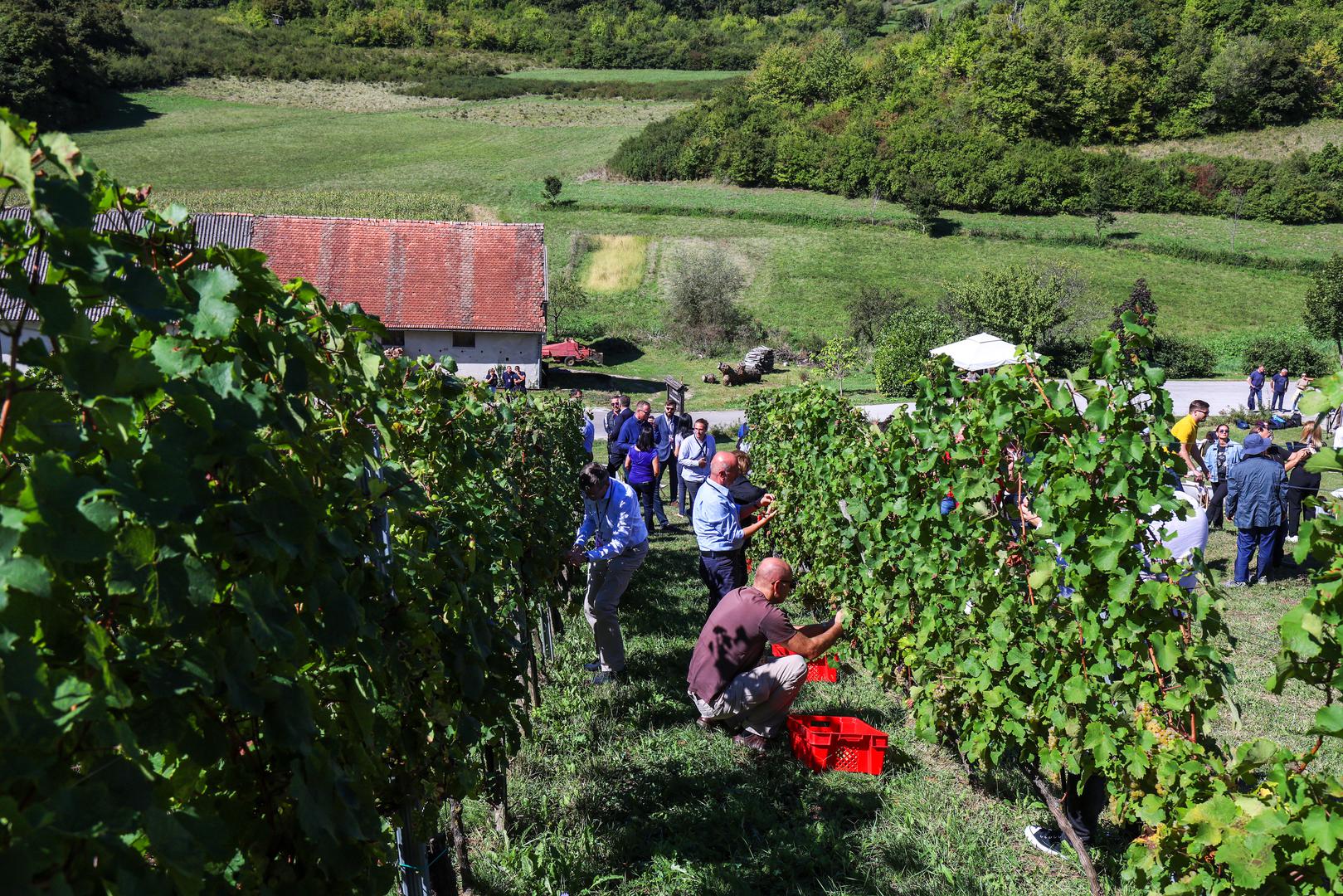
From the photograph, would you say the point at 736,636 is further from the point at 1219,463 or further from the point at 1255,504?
the point at 1219,463

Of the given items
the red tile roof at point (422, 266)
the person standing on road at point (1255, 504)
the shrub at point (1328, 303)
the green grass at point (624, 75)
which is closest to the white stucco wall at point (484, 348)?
the red tile roof at point (422, 266)

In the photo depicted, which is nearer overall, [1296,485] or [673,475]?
[1296,485]

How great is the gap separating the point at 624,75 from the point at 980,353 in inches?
2931

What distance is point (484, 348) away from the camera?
2933 centimetres

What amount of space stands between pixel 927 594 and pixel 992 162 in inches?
1964

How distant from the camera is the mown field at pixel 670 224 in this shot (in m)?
38.4

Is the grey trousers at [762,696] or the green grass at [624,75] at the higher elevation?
the green grass at [624,75]

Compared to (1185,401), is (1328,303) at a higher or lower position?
higher

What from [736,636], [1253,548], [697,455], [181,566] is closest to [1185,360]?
[1253,548]

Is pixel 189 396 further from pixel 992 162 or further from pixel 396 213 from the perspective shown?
pixel 992 162

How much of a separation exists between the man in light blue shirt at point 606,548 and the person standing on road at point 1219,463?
324 inches

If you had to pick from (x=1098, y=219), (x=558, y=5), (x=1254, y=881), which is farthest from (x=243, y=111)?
(x=1254, y=881)

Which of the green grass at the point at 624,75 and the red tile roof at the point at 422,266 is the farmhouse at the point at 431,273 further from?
the green grass at the point at 624,75

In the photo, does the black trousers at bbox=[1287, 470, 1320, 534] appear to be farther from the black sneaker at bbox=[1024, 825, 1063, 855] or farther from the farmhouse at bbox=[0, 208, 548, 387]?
the farmhouse at bbox=[0, 208, 548, 387]
